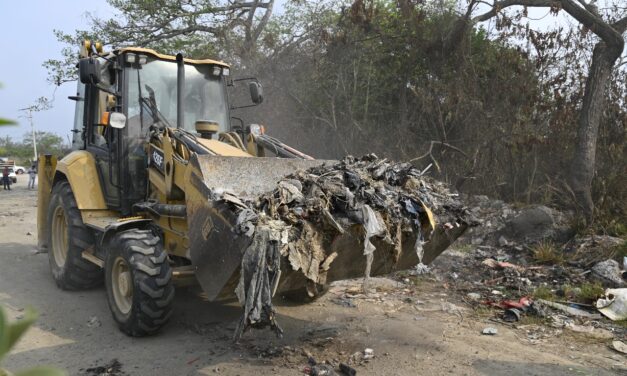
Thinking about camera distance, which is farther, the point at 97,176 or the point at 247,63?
the point at 247,63

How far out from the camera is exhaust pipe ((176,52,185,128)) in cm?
577

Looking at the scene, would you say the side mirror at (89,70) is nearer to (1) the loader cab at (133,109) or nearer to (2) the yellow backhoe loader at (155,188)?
(2) the yellow backhoe loader at (155,188)

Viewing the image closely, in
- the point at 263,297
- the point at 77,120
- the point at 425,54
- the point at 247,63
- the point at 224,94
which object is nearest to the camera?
the point at 263,297

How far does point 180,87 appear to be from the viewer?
19.1 ft

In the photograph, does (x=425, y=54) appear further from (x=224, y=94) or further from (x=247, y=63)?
(x=224, y=94)

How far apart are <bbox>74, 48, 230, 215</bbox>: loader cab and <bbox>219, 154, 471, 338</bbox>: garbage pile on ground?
2221mm

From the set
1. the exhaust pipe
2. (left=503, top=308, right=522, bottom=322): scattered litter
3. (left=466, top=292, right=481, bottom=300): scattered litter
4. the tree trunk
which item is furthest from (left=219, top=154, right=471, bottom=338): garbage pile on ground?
the tree trunk

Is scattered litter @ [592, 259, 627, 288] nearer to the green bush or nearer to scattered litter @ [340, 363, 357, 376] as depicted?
scattered litter @ [340, 363, 357, 376]

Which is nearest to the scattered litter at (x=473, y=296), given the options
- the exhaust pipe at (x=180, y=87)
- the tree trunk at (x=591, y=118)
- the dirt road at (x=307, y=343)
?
the dirt road at (x=307, y=343)

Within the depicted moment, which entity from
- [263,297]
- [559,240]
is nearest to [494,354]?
[263,297]

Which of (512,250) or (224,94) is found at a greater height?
(224,94)

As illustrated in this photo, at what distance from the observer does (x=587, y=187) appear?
851cm

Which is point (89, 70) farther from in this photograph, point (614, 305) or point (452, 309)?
point (614, 305)

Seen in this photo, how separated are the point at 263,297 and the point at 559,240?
248 inches
